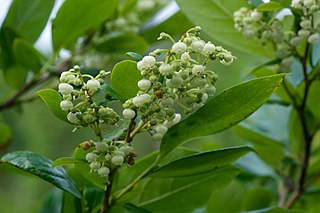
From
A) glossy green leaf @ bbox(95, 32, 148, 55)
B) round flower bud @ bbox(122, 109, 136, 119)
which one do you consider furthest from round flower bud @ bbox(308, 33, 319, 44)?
glossy green leaf @ bbox(95, 32, 148, 55)

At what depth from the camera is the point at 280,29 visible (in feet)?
3.99

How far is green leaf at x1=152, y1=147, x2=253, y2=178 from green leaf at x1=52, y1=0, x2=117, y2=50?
1.57ft

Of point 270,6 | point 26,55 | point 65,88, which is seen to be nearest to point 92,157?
point 65,88

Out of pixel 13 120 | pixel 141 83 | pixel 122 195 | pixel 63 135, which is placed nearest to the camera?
pixel 141 83

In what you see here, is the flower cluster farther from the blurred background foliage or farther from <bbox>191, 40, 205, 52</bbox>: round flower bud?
<bbox>191, 40, 205, 52</bbox>: round flower bud

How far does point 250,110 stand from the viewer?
992 mm

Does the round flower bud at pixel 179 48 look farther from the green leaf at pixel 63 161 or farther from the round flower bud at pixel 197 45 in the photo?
the green leaf at pixel 63 161

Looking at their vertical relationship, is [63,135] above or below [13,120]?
below

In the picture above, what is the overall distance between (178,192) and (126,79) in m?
0.35

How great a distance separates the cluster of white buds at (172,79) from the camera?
0.90m

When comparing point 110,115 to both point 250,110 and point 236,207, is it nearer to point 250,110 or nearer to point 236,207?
point 250,110

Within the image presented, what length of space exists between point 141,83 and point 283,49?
45cm

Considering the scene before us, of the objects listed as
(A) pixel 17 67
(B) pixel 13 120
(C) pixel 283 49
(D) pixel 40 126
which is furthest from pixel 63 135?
(C) pixel 283 49

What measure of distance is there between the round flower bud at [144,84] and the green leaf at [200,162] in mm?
175
